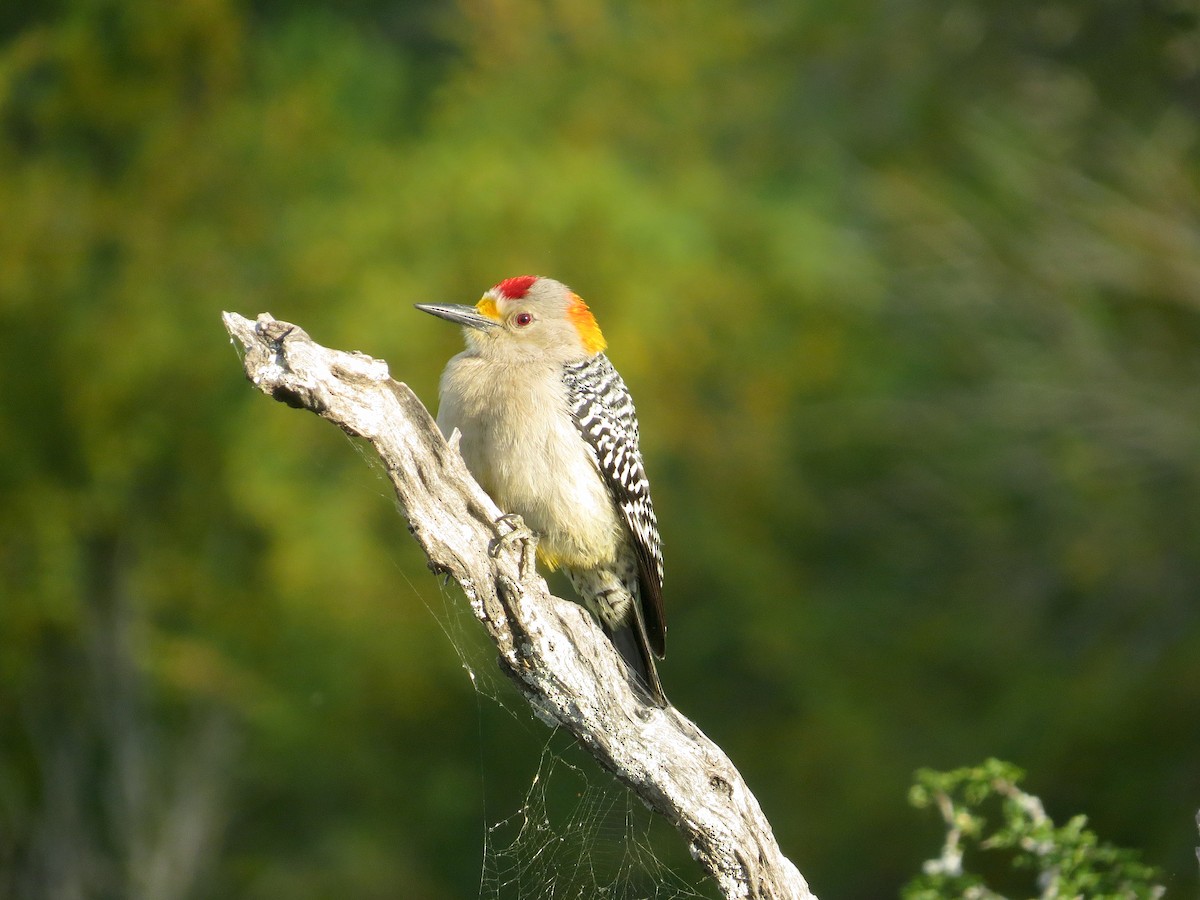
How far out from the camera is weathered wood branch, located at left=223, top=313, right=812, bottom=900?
398 cm

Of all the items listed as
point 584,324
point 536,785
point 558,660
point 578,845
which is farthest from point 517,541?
point 536,785

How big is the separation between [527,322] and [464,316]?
13.1 inches

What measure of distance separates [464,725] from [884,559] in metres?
4.54

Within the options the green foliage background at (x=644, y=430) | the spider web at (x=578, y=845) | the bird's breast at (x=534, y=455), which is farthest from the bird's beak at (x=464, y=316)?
the green foliage background at (x=644, y=430)

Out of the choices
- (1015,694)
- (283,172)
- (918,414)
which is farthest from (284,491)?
(1015,694)

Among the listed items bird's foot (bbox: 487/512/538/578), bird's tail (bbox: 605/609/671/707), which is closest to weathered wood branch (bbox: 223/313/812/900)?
bird's foot (bbox: 487/512/538/578)

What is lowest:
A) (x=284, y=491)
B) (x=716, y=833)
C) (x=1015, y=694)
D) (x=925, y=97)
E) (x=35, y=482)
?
(x=716, y=833)

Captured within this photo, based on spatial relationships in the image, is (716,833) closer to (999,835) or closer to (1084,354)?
(999,835)

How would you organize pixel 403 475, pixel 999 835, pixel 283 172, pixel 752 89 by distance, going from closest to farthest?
pixel 403 475
pixel 999 835
pixel 283 172
pixel 752 89

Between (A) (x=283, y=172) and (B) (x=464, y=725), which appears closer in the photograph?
(A) (x=283, y=172)

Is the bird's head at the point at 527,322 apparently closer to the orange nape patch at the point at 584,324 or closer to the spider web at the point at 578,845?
the orange nape patch at the point at 584,324

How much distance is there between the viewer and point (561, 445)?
527 cm

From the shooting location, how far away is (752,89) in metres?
15.9

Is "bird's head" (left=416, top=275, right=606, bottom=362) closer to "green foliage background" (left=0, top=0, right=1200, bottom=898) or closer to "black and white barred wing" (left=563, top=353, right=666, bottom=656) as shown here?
"black and white barred wing" (left=563, top=353, right=666, bottom=656)
